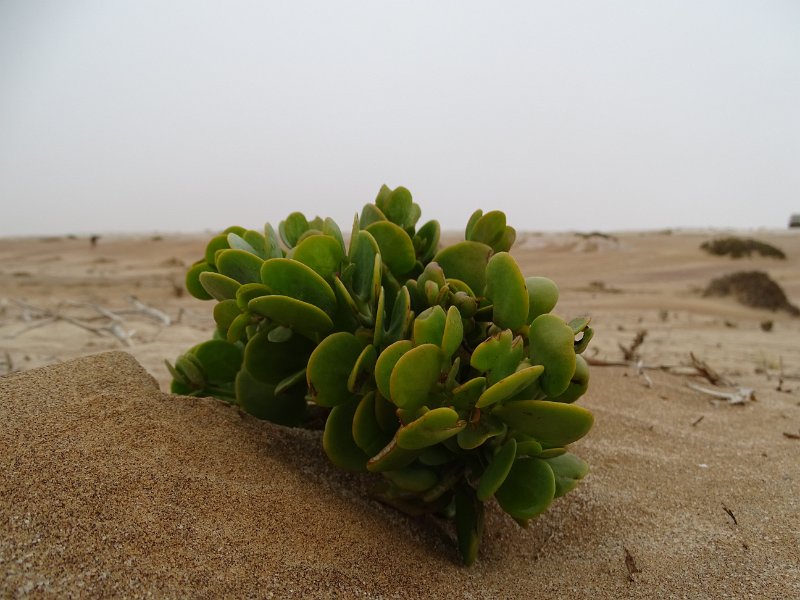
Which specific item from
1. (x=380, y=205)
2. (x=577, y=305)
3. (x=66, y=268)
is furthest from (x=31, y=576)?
(x=66, y=268)

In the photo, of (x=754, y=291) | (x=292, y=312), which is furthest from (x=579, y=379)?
(x=754, y=291)

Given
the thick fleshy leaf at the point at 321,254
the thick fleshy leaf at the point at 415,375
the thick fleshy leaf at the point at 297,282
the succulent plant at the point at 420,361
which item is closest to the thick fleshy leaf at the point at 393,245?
the succulent plant at the point at 420,361

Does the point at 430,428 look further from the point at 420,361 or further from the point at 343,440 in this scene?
the point at 343,440

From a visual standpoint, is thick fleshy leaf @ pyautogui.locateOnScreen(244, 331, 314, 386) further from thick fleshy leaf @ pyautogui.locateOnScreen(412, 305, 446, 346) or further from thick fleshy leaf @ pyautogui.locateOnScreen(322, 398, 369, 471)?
thick fleshy leaf @ pyautogui.locateOnScreen(412, 305, 446, 346)

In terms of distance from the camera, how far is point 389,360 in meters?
1.21

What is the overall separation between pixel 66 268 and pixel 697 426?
14.5 meters

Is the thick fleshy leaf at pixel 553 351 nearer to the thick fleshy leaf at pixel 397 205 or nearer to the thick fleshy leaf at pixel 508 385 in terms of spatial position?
the thick fleshy leaf at pixel 508 385

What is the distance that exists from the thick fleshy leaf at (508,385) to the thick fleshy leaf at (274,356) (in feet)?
1.82

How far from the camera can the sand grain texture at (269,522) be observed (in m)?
1.07

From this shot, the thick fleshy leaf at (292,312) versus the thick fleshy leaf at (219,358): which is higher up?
the thick fleshy leaf at (292,312)

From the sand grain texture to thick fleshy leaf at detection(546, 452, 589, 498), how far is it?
0.17 meters

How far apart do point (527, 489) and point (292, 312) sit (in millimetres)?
650

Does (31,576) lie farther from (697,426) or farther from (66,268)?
(66,268)

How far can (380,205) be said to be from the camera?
176 centimetres
